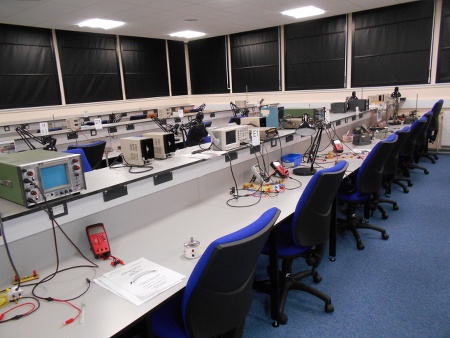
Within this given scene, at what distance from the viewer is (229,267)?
123 centimetres

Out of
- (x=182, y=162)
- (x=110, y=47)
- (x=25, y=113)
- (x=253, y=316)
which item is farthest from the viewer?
(x=110, y=47)

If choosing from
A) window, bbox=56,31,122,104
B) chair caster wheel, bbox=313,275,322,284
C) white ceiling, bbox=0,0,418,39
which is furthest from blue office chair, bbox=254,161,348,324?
window, bbox=56,31,122,104

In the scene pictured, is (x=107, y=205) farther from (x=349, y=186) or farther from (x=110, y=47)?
(x=110, y=47)

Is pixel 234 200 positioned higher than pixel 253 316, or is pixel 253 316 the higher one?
pixel 234 200

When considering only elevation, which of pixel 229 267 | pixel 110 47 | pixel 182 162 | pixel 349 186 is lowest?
pixel 349 186

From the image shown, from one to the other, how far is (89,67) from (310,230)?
7321 mm

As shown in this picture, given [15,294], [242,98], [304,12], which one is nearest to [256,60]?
[242,98]

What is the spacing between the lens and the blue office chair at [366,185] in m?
2.71

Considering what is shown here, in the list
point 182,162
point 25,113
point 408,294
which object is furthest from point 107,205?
point 25,113

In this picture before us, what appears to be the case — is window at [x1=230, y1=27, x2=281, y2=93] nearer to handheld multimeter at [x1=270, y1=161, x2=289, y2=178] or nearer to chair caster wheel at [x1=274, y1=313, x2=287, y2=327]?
handheld multimeter at [x1=270, y1=161, x2=289, y2=178]

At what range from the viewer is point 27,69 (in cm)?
683

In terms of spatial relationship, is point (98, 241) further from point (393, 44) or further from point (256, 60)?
point (256, 60)

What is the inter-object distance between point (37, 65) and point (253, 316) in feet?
23.2

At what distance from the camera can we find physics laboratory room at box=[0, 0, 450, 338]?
131 centimetres
